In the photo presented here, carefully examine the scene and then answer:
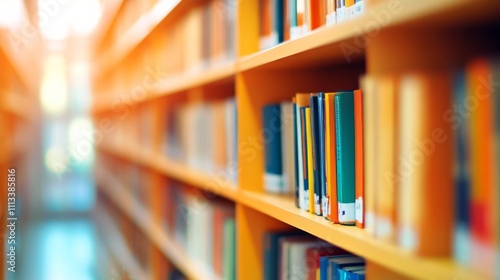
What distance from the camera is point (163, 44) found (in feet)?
9.45

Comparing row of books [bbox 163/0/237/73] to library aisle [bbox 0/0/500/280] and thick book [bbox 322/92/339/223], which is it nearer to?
library aisle [bbox 0/0/500/280]

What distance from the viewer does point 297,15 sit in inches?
54.1

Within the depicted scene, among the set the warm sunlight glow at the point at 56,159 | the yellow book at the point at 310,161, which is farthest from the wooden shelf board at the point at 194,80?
the warm sunlight glow at the point at 56,159

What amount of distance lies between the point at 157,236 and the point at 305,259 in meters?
1.51

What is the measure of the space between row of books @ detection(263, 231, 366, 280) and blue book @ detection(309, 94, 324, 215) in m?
0.13

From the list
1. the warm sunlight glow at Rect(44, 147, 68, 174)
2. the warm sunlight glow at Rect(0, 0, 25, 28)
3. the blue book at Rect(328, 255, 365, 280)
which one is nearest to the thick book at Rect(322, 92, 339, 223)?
the blue book at Rect(328, 255, 365, 280)

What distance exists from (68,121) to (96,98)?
41 cm

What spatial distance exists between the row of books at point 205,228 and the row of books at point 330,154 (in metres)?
0.62

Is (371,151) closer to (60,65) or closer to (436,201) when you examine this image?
Result: (436,201)

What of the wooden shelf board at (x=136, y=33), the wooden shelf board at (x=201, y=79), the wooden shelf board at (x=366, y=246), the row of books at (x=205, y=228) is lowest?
the row of books at (x=205, y=228)

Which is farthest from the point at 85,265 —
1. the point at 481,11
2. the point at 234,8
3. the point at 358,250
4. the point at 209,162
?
the point at 481,11

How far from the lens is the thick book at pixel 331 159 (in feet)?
3.56

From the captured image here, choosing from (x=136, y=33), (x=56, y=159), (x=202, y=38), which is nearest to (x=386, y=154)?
(x=202, y=38)
